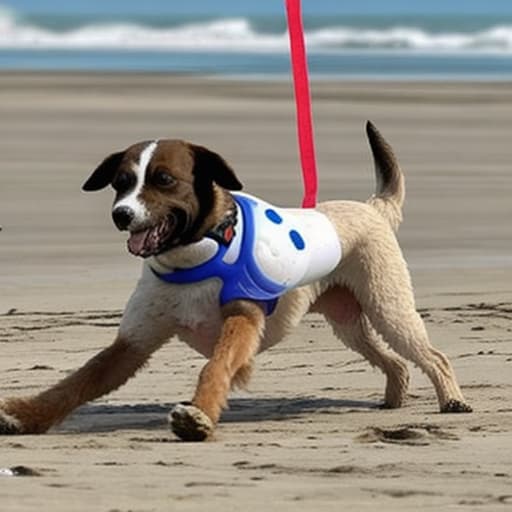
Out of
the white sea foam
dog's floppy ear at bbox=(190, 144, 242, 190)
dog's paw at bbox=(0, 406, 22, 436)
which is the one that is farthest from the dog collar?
the white sea foam

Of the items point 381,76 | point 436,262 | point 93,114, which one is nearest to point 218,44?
point 381,76

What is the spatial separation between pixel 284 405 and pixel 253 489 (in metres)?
1.95

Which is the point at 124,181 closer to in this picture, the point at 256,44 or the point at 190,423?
the point at 190,423

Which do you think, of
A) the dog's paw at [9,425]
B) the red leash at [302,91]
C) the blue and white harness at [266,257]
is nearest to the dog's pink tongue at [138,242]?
the blue and white harness at [266,257]

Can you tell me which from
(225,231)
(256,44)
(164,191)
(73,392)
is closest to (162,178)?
(164,191)

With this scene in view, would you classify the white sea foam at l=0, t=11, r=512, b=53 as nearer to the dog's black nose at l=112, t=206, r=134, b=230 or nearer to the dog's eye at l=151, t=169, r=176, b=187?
the dog's eye at l=151, t=169, r=176, b=187

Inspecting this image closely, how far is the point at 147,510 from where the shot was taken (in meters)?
5.06

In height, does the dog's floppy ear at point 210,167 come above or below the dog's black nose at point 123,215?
above

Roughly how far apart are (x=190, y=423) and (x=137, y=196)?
2.43 feet

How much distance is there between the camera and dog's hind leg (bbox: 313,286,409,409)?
744 centimetres

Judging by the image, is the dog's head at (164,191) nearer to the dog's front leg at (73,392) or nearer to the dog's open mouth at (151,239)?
the dog's open mouth at (151,239)

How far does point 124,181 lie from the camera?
655 centimetres

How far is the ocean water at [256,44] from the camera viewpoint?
107ft

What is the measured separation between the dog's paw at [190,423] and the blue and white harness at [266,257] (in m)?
0.56
